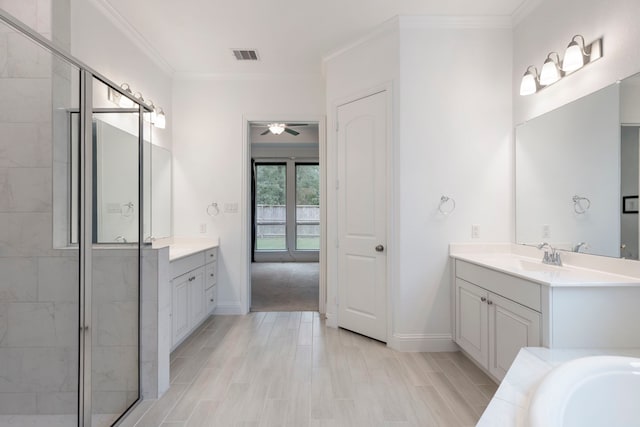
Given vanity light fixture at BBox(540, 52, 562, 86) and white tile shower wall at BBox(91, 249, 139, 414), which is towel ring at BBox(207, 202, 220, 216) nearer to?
white tile shower wall at BBox(91, 249, 139, 414)

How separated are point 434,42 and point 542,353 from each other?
2575 millimetres

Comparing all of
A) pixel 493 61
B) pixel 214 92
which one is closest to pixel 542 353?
pixel 493 61

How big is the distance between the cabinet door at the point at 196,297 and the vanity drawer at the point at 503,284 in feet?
7.85

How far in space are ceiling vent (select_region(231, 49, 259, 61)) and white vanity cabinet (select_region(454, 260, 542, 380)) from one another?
2.86 metres

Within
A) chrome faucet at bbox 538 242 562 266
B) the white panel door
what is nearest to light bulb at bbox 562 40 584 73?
chrome faucet at bbox 538 242 562 266

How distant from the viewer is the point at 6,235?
180 centimetres

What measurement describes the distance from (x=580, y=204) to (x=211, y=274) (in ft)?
11.2

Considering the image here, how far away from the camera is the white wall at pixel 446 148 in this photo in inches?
120

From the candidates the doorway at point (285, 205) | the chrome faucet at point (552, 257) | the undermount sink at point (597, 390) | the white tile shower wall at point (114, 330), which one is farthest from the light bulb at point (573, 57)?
the doorway at point (285, 205)

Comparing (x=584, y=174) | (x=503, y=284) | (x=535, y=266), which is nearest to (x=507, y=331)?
(x=503, y=284)

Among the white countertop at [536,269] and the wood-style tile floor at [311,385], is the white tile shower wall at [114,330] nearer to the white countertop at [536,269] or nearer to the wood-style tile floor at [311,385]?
the wood-style tile floor at [311,385]

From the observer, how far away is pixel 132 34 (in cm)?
323

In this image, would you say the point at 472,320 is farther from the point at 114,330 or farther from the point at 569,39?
the point at 114,330

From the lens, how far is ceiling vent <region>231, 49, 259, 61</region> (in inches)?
142
